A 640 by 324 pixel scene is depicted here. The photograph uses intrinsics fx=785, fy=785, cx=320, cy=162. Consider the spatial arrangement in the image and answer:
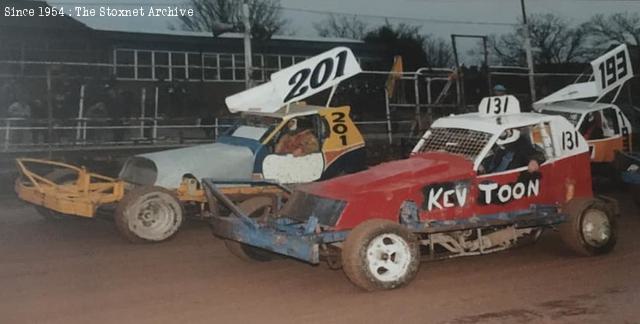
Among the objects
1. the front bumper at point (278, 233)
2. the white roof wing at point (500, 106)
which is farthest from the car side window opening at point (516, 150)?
the front bumper at point (278, 233)

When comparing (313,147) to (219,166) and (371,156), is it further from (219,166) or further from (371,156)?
(371,156)

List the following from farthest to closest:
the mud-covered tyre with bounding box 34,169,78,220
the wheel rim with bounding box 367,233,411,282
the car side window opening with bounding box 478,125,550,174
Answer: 1. the mud-covered tyre with bounding box 34,169,78,220
2. the car side window opening with bounding box 478,125,550,174
3. the wheel rim with bounding box 367,233,411,282

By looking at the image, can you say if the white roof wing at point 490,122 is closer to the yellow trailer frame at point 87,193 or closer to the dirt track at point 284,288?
the dirt track at point 284,288

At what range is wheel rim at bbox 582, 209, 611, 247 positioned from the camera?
798 centimetres

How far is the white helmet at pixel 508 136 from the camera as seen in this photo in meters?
8.07

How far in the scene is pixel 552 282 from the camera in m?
7.05

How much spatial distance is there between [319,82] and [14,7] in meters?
9.34

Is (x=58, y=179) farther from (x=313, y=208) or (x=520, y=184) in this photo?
(x=520, y=184)

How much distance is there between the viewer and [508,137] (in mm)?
8156

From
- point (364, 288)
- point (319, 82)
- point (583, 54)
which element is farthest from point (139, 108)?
point (583, 54)

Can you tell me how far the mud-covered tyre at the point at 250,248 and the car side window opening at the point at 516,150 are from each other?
7.17ft

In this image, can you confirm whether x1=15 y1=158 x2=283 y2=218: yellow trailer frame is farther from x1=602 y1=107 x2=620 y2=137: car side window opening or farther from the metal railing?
x1=602 y1=107 x2=620 y2=137: car side window opening

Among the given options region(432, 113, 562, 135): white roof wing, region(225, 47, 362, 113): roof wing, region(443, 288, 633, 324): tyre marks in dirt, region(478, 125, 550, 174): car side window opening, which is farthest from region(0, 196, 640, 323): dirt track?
region(225, 47, 362, 113): roof wing

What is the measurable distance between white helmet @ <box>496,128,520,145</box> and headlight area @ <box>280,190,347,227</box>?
2062 mm
